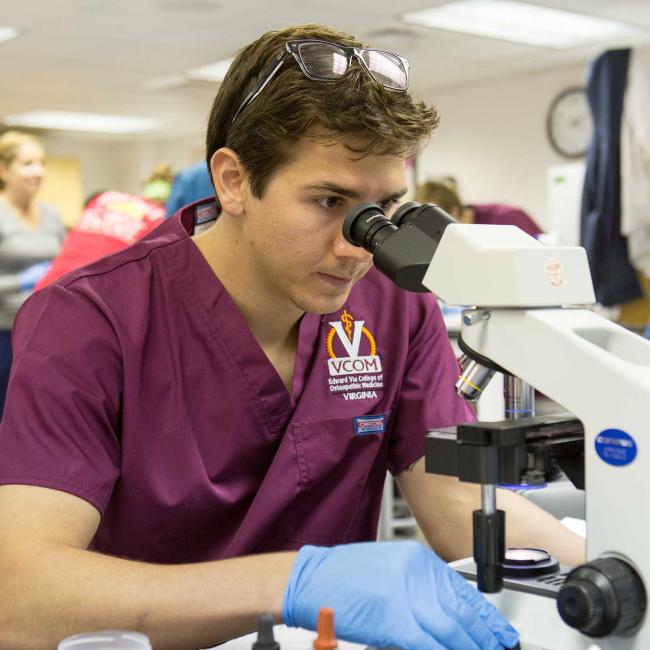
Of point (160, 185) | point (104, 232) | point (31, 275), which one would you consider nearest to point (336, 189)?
point (104, 232)

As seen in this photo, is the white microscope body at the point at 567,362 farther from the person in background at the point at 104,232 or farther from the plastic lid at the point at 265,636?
the person in background at the point at 104,232

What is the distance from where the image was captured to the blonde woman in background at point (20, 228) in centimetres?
341

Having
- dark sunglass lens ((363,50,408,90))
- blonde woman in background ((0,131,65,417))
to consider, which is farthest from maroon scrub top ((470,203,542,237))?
dark sunglass lens ((363,50,408,90))

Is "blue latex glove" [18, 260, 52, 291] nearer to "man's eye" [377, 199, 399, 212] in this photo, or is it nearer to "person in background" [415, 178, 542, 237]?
"person in background" [415, 178, 542, 237]

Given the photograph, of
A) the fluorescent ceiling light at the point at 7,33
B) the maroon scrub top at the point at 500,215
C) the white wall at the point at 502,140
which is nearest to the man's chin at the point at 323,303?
the maroon scrub top at the point at 500,215

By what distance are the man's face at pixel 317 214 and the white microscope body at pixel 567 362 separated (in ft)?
0.97

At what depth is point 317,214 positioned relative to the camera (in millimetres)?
1154

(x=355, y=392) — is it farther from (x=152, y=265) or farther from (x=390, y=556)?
(x=390, y=556)

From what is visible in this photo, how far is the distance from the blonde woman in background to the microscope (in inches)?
109

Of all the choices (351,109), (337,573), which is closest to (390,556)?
(337,573)

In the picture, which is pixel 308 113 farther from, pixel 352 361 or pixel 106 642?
pixel 106 642

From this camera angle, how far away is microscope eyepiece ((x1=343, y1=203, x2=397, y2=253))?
964 millimetres

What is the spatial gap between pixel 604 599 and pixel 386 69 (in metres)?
0.72

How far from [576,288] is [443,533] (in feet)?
1.79
